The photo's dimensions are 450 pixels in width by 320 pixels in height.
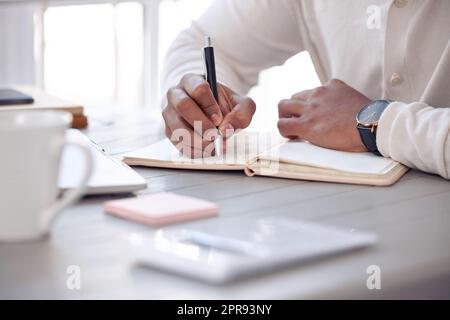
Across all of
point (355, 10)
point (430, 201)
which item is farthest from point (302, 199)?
point (355, 10)

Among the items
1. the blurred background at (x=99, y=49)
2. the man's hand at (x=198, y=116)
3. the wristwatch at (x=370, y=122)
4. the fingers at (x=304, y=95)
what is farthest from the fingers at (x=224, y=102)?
the blurred background at (x=99, y=49)

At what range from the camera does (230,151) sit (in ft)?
3.51

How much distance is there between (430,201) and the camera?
83 cm

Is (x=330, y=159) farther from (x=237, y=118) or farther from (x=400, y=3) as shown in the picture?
(x=400, y=3)

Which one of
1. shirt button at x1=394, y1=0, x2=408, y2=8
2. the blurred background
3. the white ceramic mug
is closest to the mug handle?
the white ceramic mug

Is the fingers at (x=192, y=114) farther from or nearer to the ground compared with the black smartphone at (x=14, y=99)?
nearer to the ground

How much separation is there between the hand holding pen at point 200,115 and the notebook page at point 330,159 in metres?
0.09

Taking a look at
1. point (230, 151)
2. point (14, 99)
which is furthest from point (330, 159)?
point (14, 99)

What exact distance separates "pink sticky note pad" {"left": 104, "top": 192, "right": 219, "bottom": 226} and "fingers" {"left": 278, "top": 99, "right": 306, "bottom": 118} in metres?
0.42

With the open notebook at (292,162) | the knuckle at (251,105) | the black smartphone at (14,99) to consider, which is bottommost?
the open notebook at (292,162)

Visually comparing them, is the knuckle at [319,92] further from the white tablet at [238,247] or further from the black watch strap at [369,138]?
the white tablet at [238,247]

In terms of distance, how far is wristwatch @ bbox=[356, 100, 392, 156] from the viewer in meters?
1.01

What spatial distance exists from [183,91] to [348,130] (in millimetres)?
270

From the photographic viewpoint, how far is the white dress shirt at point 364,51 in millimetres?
982
